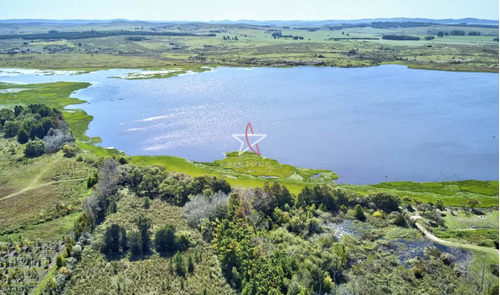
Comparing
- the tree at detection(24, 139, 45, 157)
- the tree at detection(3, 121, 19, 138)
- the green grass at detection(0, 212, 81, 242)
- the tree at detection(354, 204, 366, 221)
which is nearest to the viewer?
the green grass at detection(0, 212, 81, 242)

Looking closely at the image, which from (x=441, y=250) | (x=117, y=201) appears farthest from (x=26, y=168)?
(x=441, y=250)

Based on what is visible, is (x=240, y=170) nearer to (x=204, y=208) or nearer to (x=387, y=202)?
(x=204, y=208)

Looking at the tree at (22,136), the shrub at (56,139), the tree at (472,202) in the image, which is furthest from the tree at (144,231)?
the tree at (22,136)

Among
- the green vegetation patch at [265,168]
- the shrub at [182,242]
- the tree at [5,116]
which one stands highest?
the tree at [5,116]

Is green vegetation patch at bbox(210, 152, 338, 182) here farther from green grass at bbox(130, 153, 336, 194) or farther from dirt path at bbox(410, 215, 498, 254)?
dirt path at bbox(410, 215, 498, 254)

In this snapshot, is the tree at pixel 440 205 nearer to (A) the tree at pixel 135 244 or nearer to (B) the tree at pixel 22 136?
(A) the tree at pixel 135 244

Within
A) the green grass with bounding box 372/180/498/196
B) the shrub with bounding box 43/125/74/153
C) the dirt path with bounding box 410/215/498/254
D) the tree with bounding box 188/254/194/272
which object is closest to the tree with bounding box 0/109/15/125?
the shrub with bounding box 43/125/74/153

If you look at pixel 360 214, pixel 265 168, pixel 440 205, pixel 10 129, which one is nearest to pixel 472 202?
pixel 440 205
